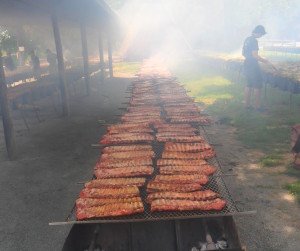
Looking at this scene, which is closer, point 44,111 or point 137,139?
point 137,139

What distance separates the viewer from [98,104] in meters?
17.1

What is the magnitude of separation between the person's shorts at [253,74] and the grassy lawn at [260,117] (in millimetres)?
1167

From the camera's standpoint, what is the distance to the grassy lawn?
9484 mm

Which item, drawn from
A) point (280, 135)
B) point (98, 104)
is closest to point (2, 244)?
point (280, 135)

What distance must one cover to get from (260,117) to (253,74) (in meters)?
1.90

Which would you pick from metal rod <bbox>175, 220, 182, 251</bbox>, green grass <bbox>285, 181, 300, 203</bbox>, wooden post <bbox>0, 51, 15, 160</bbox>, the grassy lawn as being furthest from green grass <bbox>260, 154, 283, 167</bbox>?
wooden post <bbox>0, 51, 15, 160</bbox>

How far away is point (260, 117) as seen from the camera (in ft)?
42.9

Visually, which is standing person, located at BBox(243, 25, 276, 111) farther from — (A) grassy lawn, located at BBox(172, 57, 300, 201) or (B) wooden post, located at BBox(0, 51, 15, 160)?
(B) wooden post, located at BBox(0, 51, 15, 160)

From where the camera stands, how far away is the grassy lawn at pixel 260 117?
9.48m

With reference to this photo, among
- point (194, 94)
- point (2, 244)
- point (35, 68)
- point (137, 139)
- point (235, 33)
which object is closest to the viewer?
point (2, 244)

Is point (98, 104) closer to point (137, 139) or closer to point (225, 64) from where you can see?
point (137, 139)

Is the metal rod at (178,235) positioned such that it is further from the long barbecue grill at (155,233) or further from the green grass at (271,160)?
the green grass at (271,160)

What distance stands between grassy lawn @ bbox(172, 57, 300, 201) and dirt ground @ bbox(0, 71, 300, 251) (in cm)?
42

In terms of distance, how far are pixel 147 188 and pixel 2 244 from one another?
2816 mm
